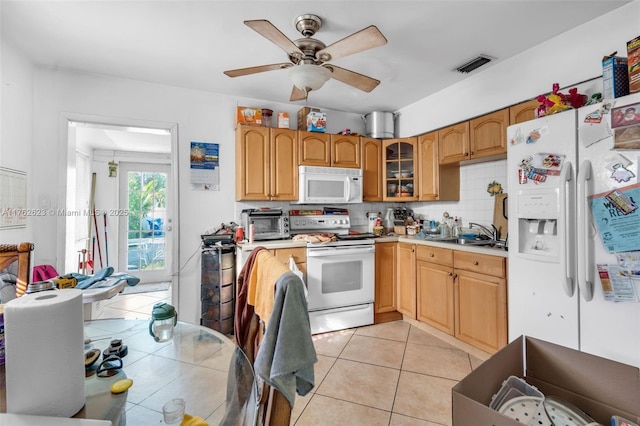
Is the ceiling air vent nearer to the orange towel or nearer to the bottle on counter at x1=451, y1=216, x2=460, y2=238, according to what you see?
the bottle on counter at x1=451, y1=216, x2=460, y2=238

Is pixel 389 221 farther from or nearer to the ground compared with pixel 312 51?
nearer to the ground

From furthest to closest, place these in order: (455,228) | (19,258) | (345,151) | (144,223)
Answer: (144,223) → (345,151) → (455,228) → (19,258)

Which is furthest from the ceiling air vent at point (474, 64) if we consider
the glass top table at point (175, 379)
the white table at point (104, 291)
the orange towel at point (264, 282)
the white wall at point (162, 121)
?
the white table at point (104, 291)

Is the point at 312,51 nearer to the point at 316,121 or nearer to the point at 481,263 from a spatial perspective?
the point at 316,121

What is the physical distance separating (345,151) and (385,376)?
2.33 metres

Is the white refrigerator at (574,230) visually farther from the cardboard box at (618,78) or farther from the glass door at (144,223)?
the glass door at (144,223)

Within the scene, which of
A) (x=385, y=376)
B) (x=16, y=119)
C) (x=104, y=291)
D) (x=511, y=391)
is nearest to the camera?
(x=511, y=391)

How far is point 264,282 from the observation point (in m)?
0.97

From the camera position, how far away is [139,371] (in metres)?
1.08

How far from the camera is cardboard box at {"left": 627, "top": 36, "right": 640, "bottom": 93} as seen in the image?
1.40 metres

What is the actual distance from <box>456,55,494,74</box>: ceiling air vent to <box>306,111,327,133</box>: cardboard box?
144cm

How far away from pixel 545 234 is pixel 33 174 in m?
4.04

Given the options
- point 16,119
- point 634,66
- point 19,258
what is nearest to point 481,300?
point 634,66

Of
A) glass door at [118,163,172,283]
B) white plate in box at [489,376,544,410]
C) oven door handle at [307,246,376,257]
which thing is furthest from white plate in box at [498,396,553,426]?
glass door at [118,163,172,283]
